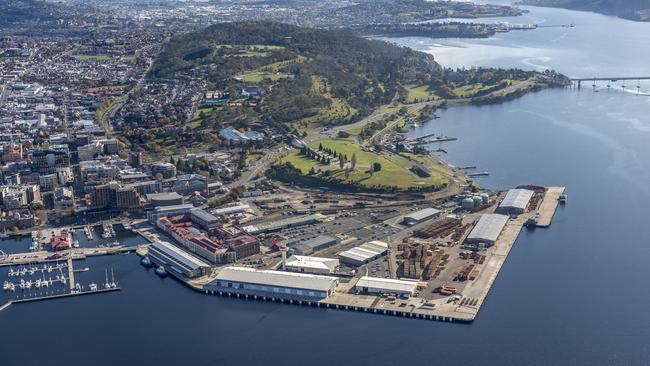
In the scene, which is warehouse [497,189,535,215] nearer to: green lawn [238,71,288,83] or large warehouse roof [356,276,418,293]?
large warehouse roof [356,276,418,293]

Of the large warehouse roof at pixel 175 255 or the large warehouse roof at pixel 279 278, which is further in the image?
the large warehouse roof at pixel 175 255

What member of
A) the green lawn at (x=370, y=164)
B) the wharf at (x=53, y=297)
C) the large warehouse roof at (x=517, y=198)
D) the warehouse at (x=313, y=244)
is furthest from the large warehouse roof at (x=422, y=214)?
the wharf at (x=53, y=297)

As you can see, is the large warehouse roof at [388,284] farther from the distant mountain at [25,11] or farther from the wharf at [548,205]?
the distant mountain at [25,11]

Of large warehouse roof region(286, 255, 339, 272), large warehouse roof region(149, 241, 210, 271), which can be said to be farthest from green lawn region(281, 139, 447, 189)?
large warehouse roof region(149, 241, 210, 271)

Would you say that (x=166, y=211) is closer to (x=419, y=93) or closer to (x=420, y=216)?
(x=420, y=216)

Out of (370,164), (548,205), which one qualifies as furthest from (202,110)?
(548,205)

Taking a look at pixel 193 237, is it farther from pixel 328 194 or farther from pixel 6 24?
pixel 6 24

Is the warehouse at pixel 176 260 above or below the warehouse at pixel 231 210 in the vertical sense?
below
